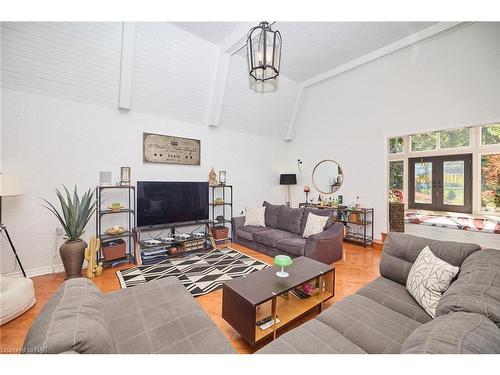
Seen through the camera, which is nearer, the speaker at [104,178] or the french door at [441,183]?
the speaker at [104,178]

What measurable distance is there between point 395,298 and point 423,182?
755 centimetres

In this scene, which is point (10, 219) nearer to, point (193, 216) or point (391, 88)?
point (193, 216)

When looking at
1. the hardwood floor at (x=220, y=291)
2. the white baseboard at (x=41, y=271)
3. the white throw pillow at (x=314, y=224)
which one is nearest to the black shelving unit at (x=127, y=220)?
the hardwood floor at (x=220, y=291)

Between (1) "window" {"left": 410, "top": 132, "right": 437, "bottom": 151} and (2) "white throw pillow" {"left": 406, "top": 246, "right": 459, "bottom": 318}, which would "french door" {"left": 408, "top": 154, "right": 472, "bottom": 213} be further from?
(2) "white throw pillow" {"left": 406, "top": 246, "right": 459, "bottom": 318}

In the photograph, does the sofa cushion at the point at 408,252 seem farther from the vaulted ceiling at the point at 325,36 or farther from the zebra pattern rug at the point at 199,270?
the vaulted ceiling at the point at 325,36

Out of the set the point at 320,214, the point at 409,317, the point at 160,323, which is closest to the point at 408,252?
the point at 409,317

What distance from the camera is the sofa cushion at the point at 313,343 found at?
45.1 inches

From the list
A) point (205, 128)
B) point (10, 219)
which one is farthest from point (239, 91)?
point (10, 219)

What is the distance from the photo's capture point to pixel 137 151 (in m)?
3.81

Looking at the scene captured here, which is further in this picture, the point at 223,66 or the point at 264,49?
the point at 223,66

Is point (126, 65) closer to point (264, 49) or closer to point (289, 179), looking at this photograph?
point (264, 49)

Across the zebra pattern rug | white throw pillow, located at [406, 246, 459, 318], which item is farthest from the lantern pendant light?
the zebra pattern rug

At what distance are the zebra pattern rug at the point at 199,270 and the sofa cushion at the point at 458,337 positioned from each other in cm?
221

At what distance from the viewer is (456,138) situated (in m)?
6.52
